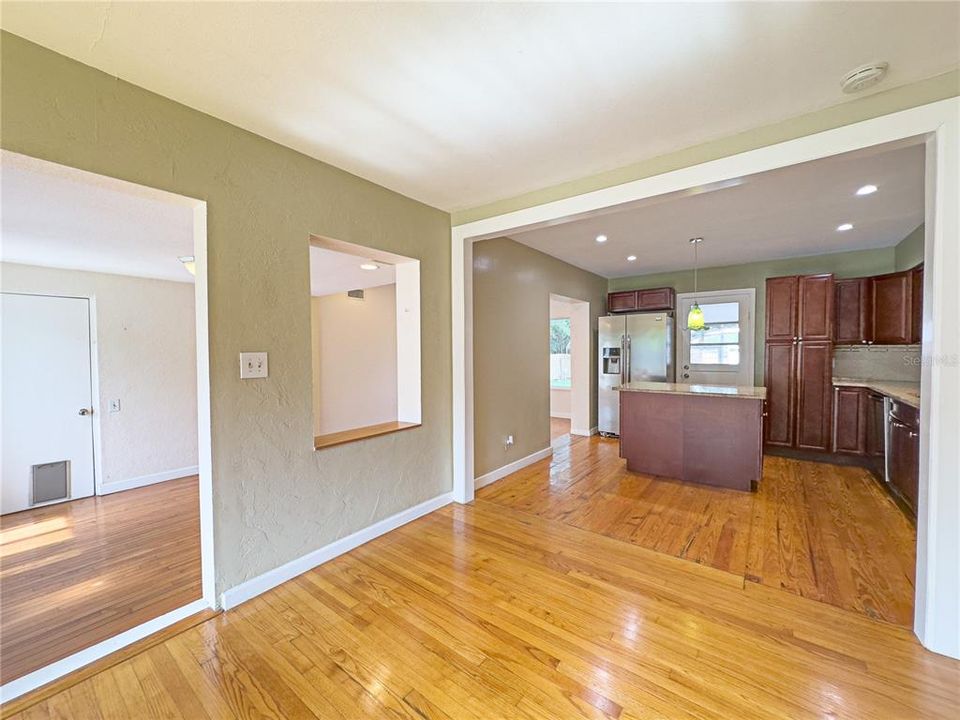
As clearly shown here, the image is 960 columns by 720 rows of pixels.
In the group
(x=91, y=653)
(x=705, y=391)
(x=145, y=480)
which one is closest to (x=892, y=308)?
(x=705, y=391)

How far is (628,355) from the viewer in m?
5.83

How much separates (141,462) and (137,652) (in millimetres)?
3487

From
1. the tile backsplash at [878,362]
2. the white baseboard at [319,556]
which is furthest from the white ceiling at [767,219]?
the white baseboard at [319,556]

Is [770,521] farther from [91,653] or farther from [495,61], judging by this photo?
[91,653]

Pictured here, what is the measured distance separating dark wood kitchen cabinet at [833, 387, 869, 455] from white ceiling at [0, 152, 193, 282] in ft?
21.1

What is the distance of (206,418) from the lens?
197cm

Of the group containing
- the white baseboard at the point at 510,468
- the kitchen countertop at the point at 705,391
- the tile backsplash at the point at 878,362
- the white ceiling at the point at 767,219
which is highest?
the white ceiling at the point at 767,219

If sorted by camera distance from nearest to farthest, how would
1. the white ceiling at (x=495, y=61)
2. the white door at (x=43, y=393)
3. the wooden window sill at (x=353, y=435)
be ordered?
the white ceiling at (x=495, y=61), the wooden window sill at (x=353, y=435), the white door at (x=43, y=393)

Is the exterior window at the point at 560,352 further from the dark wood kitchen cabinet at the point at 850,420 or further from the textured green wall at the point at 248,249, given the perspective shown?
the textured green wall at the point at 248,249

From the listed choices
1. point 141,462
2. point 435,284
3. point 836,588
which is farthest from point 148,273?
point 836,588

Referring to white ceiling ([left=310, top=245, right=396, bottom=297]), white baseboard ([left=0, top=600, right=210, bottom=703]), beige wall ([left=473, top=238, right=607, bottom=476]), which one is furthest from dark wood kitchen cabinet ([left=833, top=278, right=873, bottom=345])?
white baseboard ([left=0, top=600, right=210, bottom=703])

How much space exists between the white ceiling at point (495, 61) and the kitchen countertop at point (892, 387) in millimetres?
2514

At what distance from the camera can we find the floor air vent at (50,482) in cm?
375

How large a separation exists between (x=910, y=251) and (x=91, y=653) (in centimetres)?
720
